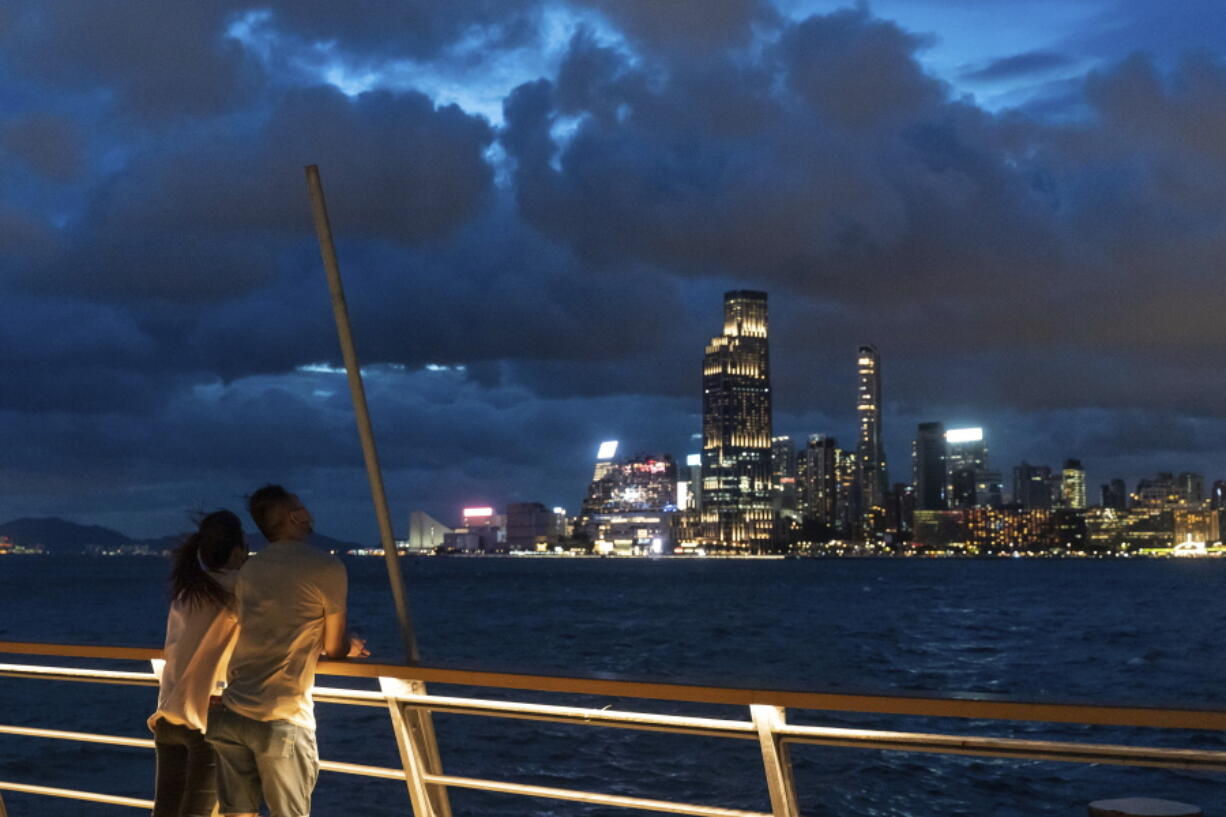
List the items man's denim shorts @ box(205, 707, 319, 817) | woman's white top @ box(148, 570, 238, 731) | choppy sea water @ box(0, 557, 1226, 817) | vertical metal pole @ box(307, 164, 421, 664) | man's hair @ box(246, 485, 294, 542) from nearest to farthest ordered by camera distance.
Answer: man's denim shorts @ box(205, 707, 319, 817) < man's hair @ box(246, 485, 294, 542) < woman's white top @ box(148, 570, 238, 731) < vertical metal pole @ box(307, 164, 421, 664) < choppy sea water @ box(0, 557, 1226, 817)

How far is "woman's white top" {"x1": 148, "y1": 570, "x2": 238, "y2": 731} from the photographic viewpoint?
382 cm

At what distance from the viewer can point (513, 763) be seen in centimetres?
2216

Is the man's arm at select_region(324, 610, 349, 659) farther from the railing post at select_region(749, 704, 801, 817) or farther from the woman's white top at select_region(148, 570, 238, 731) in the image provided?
the railing post at select_region(749, 704, 801, 817)

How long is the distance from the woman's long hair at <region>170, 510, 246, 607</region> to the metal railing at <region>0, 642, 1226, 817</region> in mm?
368

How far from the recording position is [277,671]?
3.58 m

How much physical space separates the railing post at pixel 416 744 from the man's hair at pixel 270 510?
21.4 inches

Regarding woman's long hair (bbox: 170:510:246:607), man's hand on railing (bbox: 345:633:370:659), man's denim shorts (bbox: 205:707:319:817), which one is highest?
woman's long hair (bbox: 170:510:246:607)

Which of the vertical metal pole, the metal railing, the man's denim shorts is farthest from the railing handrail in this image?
the vertical metal pole

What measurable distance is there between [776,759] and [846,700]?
29cm

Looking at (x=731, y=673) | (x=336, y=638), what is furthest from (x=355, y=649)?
(x=731, y=673)

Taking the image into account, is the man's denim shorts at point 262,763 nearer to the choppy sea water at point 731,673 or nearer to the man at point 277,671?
the man at point 277,671

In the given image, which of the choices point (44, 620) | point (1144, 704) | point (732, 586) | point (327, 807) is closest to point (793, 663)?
point (327, 807)

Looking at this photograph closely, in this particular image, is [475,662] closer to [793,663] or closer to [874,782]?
[874,782]

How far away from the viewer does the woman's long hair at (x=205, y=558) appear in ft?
12.6
